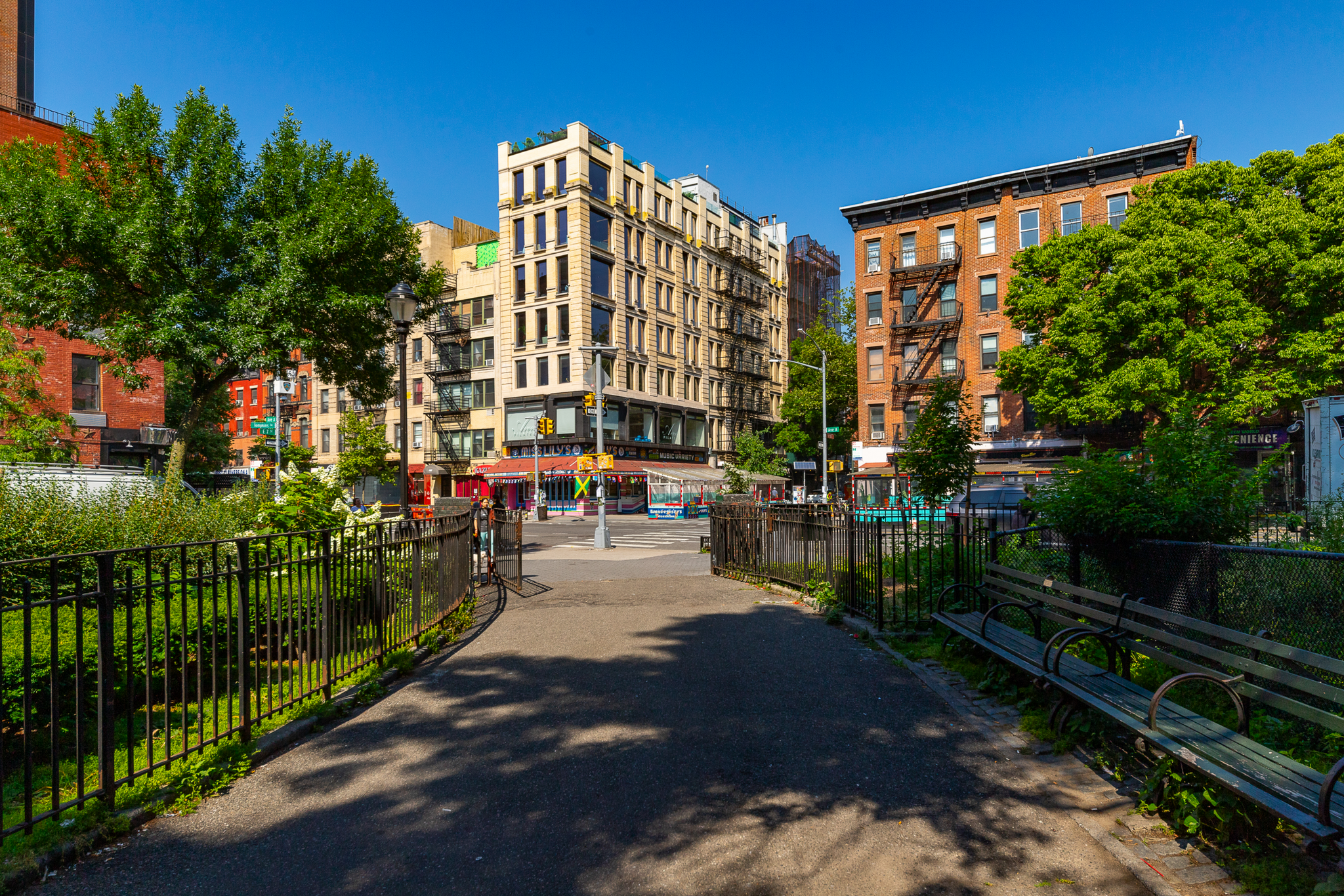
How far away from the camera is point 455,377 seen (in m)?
60.6

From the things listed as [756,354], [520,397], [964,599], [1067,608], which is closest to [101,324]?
[964,599]

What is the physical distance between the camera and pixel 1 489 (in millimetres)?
7074

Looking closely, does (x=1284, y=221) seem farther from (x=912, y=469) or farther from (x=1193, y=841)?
(x=1193, y=841)

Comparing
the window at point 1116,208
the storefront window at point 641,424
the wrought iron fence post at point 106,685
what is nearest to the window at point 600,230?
Result: the storefront window at point 641,424

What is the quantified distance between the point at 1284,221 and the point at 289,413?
6842 centimetres

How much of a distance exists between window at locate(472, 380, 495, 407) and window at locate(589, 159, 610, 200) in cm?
1513

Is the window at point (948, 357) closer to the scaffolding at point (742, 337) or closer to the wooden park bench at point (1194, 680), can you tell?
the scaffolding at point (742, 337)

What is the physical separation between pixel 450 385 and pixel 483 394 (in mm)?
3620

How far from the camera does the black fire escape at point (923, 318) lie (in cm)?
4566

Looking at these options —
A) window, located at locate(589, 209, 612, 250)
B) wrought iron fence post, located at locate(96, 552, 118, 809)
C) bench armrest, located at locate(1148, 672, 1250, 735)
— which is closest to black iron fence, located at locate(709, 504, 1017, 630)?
bench armrest, located at locate(1148, 672, 1250, 735)

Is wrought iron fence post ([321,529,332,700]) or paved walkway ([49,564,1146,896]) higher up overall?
wrought iron fence post ([321,529,332,700])

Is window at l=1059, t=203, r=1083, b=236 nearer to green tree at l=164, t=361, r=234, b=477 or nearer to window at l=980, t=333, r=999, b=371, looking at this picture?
window at l=980, t=333, r=999, b=371

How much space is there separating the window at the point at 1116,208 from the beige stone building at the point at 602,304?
27.8 metres

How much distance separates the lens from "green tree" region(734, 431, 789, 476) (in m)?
62.6
